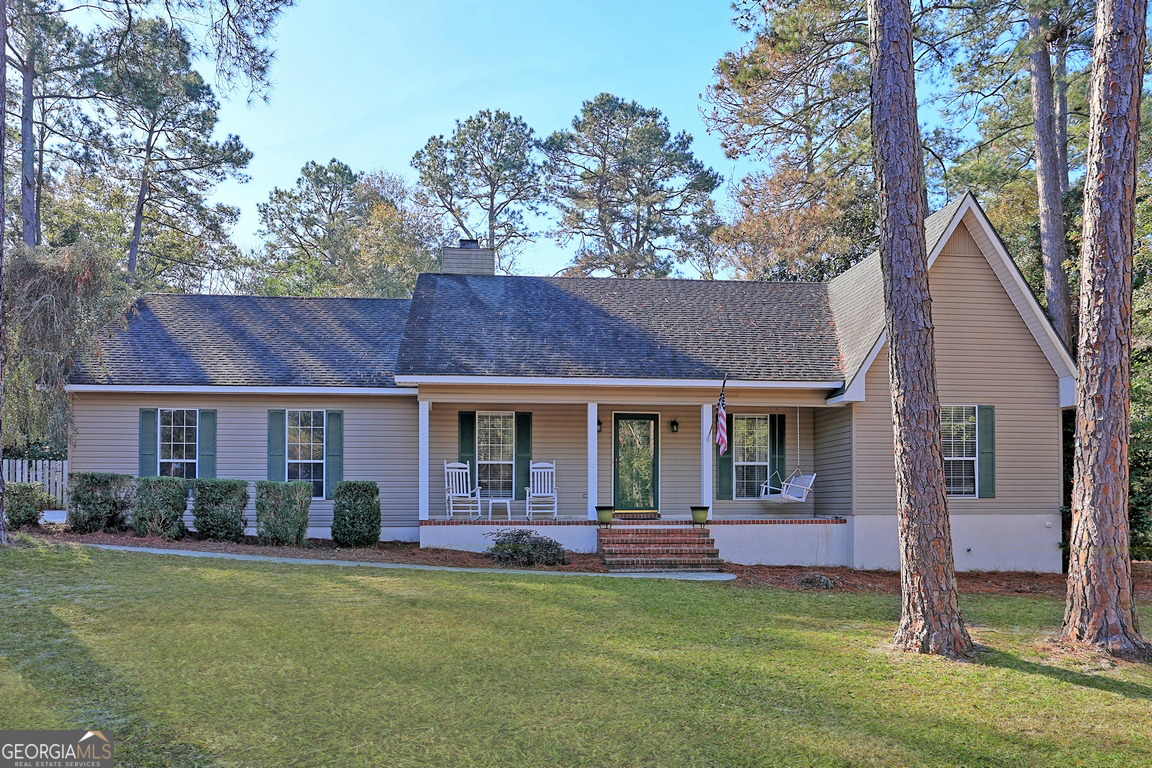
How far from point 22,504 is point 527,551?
293 inches

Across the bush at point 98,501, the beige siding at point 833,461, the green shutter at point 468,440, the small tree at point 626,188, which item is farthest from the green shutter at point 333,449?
the small tree at point 626,188

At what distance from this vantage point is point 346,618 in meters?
7.27

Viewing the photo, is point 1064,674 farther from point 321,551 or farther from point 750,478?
point 321,551

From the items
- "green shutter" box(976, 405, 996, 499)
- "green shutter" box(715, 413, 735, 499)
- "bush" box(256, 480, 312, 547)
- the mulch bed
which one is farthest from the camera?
"green shutter" box(715, 413, 735, 499)

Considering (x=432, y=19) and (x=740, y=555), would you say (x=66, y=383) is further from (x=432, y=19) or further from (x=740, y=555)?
(x=740, y=555)

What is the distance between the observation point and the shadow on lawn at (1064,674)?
5730 millimetres

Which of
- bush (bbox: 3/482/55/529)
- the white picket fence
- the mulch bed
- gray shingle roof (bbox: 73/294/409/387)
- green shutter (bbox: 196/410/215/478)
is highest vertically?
gray shingle roof (bbox: 73/294/409/387)

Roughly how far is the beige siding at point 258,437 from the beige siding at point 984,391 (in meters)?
7.65

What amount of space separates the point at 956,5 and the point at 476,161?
62.8 feet

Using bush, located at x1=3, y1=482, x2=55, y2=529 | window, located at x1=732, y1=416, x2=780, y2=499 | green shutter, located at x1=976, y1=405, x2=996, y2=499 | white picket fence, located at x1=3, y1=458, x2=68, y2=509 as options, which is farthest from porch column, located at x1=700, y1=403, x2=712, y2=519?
white picket fence, located at x1=3, y1=458, x2=68, y2=509

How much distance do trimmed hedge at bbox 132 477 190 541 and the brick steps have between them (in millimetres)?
6126

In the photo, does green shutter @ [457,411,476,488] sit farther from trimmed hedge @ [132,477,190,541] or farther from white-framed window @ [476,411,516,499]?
Result: trimmed hedge @ [132,477,190,541]

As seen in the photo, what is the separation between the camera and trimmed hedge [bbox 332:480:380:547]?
39.4 feet

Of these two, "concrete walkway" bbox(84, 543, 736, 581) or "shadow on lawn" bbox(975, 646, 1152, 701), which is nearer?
"shadow on lawn" bbox(975, 646, 1152, 701)
